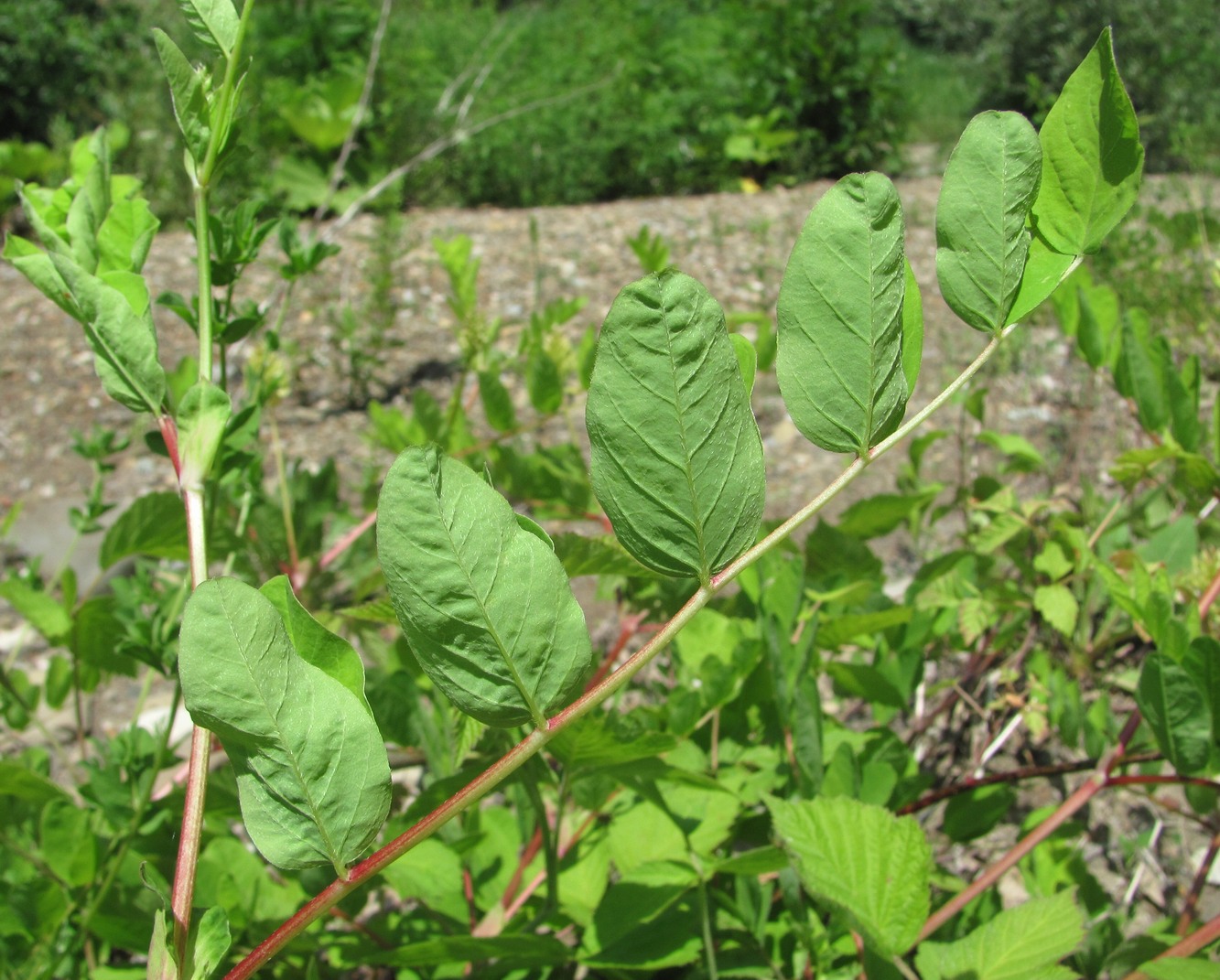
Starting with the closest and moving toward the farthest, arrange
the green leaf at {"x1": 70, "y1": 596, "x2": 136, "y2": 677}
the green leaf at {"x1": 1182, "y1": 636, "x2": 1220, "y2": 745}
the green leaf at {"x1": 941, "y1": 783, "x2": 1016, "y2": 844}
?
the green leaf at {"x1": 1182, "y1": 636, "x2": 1220, "y2": 745} < the green leaf at {"x1": 941, "y1": 783, "x2": 1016, "y2": 844} < the green leaf at {"x1": 70, "y1": 596, "x2": 136, "y2": 677}

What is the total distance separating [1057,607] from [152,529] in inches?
35.9

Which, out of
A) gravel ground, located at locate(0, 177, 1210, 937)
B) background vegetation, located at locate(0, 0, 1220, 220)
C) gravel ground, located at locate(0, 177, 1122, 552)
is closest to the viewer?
gravel ground, located at locate(0, 177, 1210, 937)

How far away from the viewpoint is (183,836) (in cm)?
47

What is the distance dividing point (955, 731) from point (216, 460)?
39.7 inches

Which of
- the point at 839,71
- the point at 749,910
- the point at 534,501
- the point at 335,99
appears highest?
the point at 839,71

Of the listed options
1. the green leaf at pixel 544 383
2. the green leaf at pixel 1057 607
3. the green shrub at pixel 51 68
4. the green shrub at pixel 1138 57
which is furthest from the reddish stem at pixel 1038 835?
the green shrub at pixel 51 68

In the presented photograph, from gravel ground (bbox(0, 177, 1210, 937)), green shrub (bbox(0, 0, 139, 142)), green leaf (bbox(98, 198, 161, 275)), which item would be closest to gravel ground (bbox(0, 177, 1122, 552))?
gravel ground (bbox(0, 177, 1210, 937))

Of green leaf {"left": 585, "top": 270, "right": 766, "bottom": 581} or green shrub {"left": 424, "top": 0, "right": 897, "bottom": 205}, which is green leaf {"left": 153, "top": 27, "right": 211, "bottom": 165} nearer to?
green leaf {"left": 585, "top": 270, "right": 766, "bottom": 581}

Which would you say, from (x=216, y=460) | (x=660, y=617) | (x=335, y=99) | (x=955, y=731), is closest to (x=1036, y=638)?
(x=955, y=731)

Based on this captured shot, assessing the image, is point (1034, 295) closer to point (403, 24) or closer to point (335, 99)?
point (335, 99)

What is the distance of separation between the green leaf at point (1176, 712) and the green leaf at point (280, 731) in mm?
535

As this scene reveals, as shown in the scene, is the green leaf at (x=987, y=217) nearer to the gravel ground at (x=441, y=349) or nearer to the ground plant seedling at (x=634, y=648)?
the ground plant seedling at (x=634, y=648)

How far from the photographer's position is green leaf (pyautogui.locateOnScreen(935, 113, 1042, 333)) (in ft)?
1.55

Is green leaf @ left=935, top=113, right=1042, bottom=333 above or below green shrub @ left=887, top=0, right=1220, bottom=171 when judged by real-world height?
below
